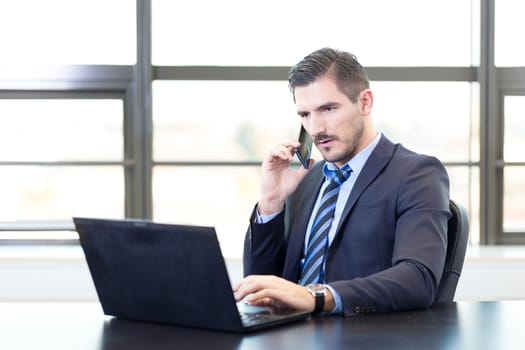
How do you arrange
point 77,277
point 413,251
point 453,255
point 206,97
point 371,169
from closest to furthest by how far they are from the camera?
point 413,251
point 453,255
point 371,169
point 77,277
point 206,97

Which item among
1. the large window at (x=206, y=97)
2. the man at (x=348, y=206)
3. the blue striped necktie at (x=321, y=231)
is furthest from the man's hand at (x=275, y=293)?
the large window at (x=206, y=97)

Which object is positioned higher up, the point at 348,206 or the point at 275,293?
the point at 348,206

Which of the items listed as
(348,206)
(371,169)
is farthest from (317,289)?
(371,169)

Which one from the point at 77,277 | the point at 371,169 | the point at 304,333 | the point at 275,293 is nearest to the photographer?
the point at 304,333

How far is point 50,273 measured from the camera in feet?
12.9

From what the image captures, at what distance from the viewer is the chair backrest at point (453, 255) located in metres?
2.31

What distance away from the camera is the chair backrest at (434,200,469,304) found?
7.59ft

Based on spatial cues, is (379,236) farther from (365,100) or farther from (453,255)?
(365,100)

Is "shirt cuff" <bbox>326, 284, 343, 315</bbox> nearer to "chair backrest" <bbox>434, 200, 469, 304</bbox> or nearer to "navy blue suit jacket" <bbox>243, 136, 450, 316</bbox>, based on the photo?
"navy blue suit jacket" <bbox>243, 136, 450, 316</bbox>

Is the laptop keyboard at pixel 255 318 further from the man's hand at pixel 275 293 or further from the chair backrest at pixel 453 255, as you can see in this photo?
the chair backrest at pixel 453 255

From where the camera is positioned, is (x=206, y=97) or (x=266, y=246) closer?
(x=266, y=246)

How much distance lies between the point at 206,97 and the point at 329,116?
6.42 feet

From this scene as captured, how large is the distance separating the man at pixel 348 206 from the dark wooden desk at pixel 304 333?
5.7 inches

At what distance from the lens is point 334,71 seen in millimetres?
2385
